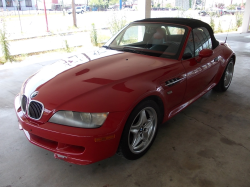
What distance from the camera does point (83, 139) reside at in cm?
175

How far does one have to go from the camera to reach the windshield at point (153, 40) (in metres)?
2.86

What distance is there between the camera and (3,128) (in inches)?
114

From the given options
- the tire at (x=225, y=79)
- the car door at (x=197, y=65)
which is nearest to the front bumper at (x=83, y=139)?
the car door at (x=197, y=65)

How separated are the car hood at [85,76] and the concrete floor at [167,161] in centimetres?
73

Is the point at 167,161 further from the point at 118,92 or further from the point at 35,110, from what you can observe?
the point at 35,110

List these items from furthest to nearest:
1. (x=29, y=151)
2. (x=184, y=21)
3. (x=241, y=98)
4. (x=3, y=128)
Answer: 1. (x=241, y=98)
2. (x=184, y=21)
3. (x=3, y=128)
4. (x=29, y=151)

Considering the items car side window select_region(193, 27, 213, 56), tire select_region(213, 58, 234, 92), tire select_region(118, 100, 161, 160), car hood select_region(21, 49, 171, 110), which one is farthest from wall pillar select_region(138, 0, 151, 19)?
tire select_region(118, 100, 161, 160)

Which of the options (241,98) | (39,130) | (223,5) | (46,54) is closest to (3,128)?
(39,130)

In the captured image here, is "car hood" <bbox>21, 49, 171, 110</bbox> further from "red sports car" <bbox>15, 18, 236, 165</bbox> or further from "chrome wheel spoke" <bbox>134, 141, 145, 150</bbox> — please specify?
"chrome wheel spoke" <bbox>134, 141, 145, 150</bbox>

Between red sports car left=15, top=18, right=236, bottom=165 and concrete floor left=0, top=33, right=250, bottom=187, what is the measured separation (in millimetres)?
231

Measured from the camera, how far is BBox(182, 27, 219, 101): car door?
2779 mm

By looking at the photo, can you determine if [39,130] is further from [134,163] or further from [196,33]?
[196,33]

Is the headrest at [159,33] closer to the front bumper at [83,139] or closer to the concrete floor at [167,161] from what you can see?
the concrete floor at [167,161]

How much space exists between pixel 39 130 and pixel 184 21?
250 centimetres
